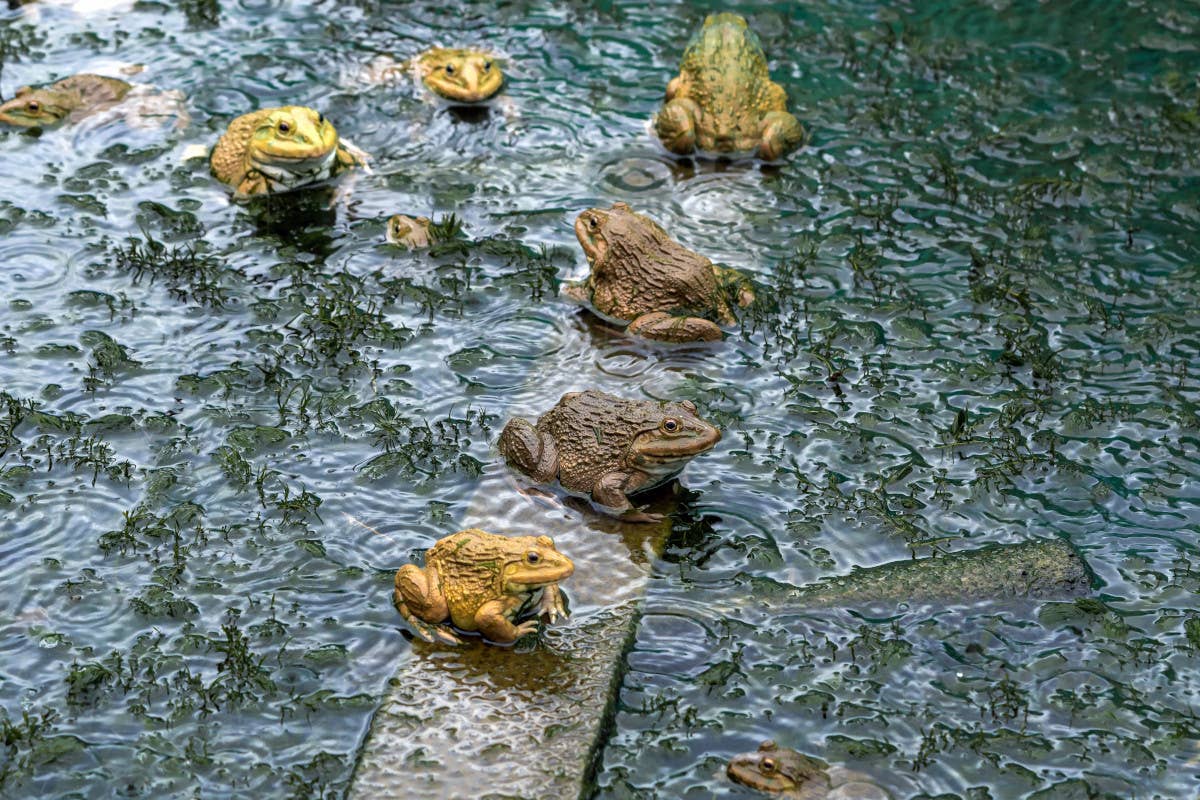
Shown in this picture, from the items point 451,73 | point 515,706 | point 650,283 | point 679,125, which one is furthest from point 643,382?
point 451,73

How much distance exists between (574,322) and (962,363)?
3259 mm

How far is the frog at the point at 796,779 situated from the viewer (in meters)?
7.24

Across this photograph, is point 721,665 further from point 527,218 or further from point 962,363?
point 527,218

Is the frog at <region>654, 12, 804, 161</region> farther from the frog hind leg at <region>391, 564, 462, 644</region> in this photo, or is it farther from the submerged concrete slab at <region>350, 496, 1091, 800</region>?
the frog hind leg at <region>391, 564, 462, 644</region>

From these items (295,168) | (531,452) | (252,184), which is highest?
(295,168)

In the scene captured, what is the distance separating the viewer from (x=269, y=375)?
10422mm

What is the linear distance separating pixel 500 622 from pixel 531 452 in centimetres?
165

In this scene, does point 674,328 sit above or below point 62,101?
below

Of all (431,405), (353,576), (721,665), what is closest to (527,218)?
(431,405)

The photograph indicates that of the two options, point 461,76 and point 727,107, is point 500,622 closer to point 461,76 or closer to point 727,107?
point 727,107

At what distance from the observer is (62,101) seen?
13.9 m

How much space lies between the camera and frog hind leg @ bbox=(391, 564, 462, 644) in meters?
8.12

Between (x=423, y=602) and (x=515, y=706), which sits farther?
(x=423, y=602)

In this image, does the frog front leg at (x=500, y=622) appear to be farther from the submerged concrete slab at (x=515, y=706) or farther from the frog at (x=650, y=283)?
the frog at (x=650, y=283)
